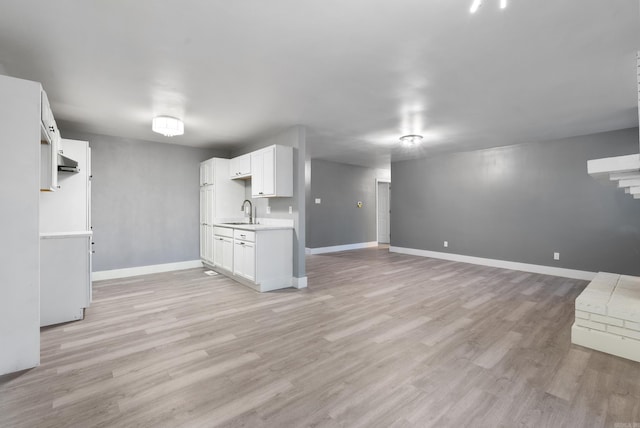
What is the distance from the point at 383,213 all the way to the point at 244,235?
20.5 ft

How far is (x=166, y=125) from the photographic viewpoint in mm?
3801

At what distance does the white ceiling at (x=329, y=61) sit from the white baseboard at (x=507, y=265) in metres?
2.43

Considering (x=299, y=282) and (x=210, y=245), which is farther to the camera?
Result: (x=210, y=245)

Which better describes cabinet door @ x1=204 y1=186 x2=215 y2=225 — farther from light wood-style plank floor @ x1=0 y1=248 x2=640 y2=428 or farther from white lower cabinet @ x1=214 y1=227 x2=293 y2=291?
light wood-style plank floor @ x1=0 y1=248 x2=640 y2=428

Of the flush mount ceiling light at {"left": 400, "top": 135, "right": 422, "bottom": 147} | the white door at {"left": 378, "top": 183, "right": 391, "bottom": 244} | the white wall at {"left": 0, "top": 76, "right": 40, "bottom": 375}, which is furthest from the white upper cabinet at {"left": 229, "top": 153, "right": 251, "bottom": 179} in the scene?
the white door at {"left": 378, "top": 183, "right": 391, "bottom": 244}

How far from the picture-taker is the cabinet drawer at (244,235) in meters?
4.15

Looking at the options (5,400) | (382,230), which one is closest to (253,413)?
(5,400)

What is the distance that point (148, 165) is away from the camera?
5.38m

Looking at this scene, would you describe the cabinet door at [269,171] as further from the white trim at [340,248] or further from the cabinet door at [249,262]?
the white trim at [340,248]

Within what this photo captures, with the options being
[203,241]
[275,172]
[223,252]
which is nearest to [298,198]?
[275,172]

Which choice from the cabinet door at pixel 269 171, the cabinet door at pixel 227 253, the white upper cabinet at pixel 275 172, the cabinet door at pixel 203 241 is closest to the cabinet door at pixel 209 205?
the cabinet door at pixel 203 241

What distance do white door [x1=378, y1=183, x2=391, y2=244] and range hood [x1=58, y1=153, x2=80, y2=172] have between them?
7842 mm

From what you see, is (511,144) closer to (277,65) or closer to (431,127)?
(431,127)

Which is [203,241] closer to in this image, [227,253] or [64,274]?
[227,253]
